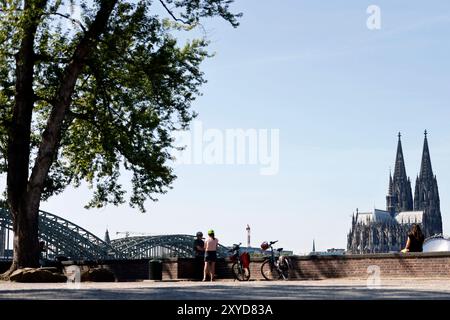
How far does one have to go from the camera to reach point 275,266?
75.0 ft

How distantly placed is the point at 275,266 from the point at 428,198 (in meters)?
175

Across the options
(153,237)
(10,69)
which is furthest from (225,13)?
(153,237)

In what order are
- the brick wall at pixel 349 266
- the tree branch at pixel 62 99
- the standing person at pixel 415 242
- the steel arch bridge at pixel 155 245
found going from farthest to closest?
1. the steel arch bridge at pixel 155 245
2. the tree branch at pixel 62 99
3. the standing person at pixel 415 242
4. the brick wall at pixel 349 266

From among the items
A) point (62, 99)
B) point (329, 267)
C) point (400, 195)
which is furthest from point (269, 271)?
point (400, 195)

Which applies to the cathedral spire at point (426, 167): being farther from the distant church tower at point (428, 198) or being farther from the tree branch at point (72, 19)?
the tree branch at point (72, 19)

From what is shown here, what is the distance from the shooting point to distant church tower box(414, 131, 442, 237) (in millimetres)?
186500

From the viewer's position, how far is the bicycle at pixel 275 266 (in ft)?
74.1

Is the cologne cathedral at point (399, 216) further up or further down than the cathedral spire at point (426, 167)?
further down

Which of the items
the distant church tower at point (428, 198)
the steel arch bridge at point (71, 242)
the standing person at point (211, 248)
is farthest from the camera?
the distant church tower at point (428, 198)

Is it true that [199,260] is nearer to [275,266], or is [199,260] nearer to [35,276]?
[275,266]

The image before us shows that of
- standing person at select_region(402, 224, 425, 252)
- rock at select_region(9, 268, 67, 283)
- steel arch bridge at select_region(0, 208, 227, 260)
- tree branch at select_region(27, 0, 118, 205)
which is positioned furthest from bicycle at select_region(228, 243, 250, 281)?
steel arch bridge at select_region(0, 208, 227, 260)

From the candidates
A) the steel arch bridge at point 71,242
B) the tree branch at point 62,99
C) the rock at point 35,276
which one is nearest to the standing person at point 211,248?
the rock at point 35,276

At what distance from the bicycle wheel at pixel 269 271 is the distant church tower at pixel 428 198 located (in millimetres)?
167452

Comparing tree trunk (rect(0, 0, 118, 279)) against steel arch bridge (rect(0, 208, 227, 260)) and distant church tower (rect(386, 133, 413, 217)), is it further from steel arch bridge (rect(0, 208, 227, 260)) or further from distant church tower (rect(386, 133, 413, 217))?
distant church tower (rect(386, 133, 413, 217))
